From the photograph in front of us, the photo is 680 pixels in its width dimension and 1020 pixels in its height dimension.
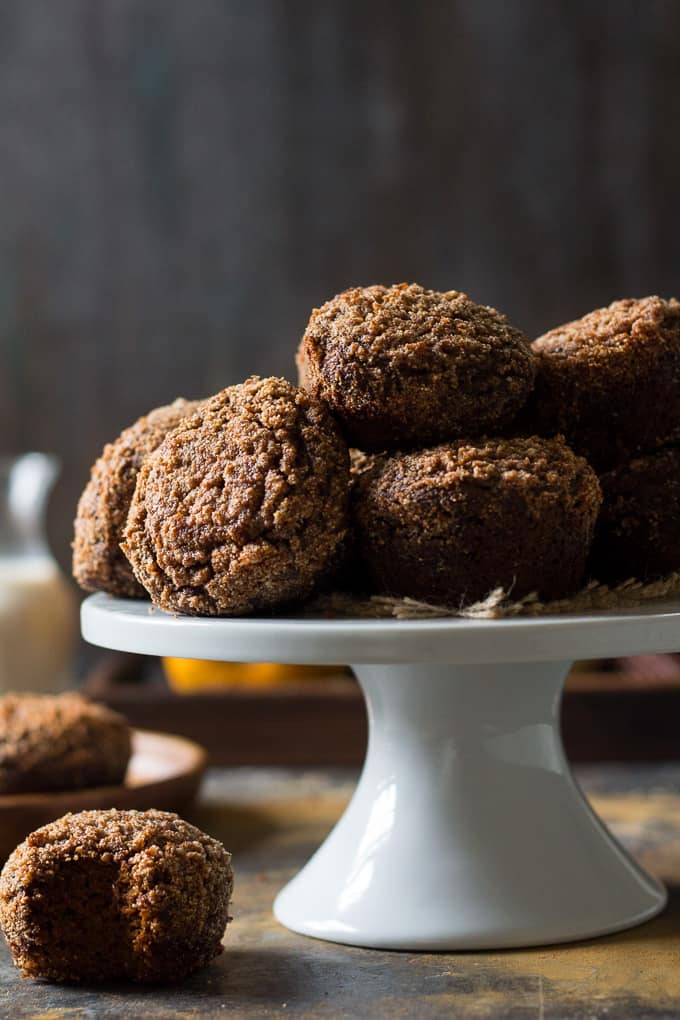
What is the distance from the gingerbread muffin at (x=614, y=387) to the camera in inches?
39.9

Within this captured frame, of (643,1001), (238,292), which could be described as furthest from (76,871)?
(238,292)

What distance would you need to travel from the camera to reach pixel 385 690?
109 centimetres

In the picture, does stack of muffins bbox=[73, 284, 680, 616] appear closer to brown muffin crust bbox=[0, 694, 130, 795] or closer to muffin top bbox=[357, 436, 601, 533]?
muffin top bbox=[357, 436, 601, 533]

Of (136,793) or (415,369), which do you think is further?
(136,793)

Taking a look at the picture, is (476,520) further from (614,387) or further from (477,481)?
(614,387)

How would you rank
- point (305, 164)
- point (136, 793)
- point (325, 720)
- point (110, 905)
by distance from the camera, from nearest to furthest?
1. point (110, 905)
2. point (136, 793)
3. point (325, 720)
4. point (305, 164)

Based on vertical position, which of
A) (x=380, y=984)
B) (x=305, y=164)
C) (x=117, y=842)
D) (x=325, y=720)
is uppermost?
(x=305, y=164)

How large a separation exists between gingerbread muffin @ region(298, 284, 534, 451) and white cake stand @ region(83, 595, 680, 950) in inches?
7.7

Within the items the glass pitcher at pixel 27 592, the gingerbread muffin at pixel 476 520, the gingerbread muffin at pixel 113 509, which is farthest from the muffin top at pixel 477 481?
the glass pitcher at pixel 27 592


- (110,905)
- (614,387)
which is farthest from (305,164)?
(110,905)

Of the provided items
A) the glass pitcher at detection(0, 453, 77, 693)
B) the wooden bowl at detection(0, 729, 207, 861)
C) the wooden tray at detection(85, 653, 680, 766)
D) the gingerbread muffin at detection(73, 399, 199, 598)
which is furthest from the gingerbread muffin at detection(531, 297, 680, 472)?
the glass pitcher at detection(0, 453, 77, 693)

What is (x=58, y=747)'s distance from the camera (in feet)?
4.29

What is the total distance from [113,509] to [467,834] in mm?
419

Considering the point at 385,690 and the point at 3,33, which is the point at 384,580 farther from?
the point at 3,33
